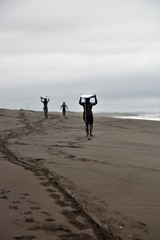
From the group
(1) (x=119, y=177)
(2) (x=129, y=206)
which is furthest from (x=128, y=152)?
(2) (x=129, y=206)

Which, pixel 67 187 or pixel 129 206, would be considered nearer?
pixel 129 206

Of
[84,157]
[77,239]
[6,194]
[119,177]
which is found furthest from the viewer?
[84,157]

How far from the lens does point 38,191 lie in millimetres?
6645

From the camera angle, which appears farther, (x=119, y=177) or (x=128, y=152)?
(x=128, y=152)

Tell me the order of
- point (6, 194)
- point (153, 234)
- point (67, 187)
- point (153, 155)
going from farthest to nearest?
1. point (153, 155)
2. point (67, 187)
3. point (6, 194)
4. point (153, 234)

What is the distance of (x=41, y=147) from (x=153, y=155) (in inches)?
148

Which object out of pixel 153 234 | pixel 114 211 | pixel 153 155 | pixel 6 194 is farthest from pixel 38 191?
pixel 153 155

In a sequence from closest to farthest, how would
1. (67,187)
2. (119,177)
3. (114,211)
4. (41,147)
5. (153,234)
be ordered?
(153,234), (114,211), (67,187), (119,177), (41,147)

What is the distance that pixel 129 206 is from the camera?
19.7ft

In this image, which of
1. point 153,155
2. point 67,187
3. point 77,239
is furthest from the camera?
point 153,155

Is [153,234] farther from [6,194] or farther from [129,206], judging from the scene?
[6,194]

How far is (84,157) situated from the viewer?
10.8 metres

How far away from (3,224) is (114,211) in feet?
5.47

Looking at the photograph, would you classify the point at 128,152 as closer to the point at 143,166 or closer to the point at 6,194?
the point at 143,166
